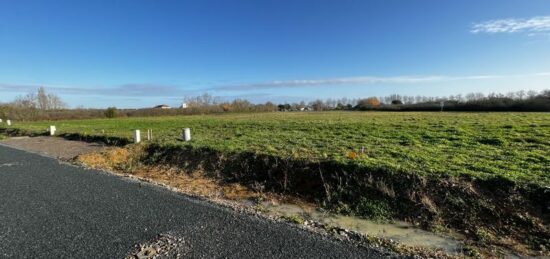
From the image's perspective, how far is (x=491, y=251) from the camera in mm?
4402

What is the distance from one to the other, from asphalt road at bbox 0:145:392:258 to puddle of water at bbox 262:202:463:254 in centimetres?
85

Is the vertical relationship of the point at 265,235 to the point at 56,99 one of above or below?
below

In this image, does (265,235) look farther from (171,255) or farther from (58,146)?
(58,146)

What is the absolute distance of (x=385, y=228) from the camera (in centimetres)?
539

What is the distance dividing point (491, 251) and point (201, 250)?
3.69 m

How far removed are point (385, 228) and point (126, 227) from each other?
3.96 metres

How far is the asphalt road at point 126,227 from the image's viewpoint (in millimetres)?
4359

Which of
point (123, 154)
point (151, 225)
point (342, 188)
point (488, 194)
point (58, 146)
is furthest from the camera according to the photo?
point (58, 146)

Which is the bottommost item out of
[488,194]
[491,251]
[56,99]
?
[491,251]

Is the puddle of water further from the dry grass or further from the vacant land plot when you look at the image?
the dry grass

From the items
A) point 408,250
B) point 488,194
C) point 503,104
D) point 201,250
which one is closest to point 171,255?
point 201,250

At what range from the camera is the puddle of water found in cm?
473

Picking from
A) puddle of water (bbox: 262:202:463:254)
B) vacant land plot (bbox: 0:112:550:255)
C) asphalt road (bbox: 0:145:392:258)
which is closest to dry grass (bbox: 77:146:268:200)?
vacant land plot (bbox: 0:112:550:255)

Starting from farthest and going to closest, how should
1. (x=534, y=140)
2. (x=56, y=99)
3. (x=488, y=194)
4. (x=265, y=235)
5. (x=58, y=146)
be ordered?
1. (x=56, y=99)
2. (x=58, y=146)
3. (x=534, y=140)
4. (x=488, y=194)
5. (x=265, y=235)
